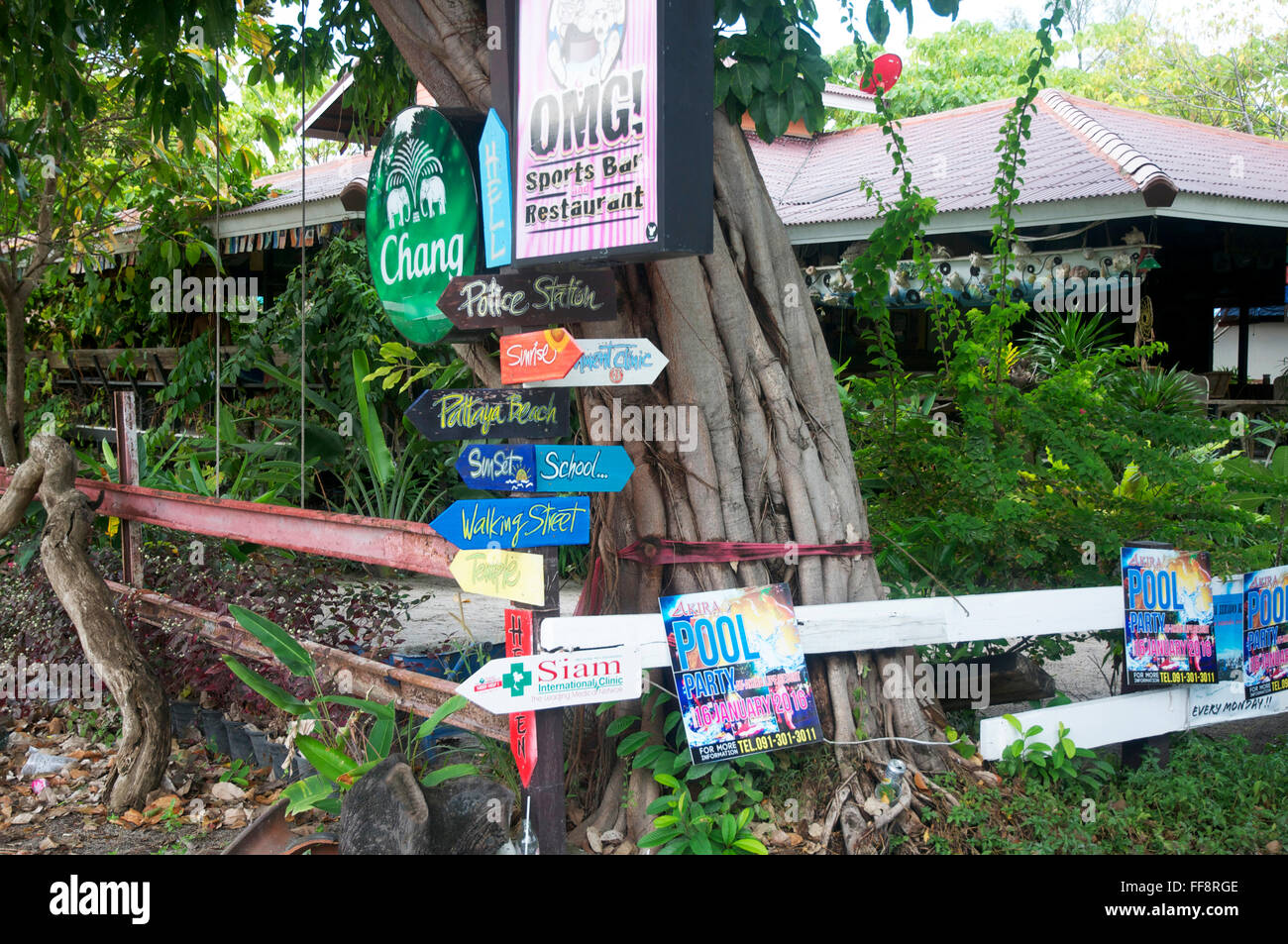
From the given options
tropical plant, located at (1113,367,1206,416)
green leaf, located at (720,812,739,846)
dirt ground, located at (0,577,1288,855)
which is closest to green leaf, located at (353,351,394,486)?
dirt ground, located at (0,577,1288,855)

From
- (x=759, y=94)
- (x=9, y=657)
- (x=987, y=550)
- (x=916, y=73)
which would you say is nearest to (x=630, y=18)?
(x=759, y=94)

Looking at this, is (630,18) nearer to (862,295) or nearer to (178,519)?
(862,295)

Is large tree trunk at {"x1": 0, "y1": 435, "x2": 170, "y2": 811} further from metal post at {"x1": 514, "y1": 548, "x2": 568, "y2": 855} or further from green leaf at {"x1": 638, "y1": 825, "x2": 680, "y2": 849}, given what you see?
green leaf at {"x1": 638, "y1": 825, "x2": 680, "y2": 849}

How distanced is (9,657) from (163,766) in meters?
1.75

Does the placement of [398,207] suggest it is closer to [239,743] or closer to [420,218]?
[420,218]

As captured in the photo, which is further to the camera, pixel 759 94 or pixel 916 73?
pixel 916 73

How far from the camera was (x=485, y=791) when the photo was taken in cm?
346

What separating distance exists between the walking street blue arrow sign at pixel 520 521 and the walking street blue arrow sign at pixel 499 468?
75 millimetres

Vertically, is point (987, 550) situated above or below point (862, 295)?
below

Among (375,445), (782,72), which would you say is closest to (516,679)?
(782,72)

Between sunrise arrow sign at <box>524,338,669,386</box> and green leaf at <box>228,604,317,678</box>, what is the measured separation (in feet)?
5.65

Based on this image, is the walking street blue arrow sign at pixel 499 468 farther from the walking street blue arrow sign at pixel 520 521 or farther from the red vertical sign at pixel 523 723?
the red vertical sign at pixel 523 723

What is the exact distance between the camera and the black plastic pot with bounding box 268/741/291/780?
460 cm
